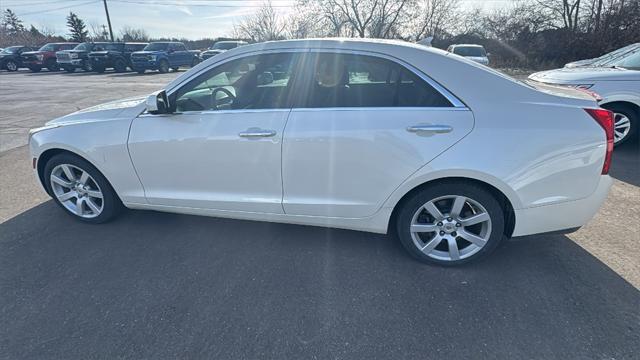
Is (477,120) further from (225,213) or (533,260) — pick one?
(225,213)

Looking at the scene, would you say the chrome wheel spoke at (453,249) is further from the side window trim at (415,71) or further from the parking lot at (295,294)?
the side window trim at (415,71)

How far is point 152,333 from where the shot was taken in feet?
6.95

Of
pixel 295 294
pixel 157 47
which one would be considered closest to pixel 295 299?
pixel 295 294

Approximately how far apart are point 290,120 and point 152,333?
1.66 m

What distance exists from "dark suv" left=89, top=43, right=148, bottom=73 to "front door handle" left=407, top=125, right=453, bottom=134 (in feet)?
85.3

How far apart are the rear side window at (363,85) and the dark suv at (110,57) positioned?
25352 mm

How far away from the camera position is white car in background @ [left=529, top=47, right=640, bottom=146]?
507 centimetres

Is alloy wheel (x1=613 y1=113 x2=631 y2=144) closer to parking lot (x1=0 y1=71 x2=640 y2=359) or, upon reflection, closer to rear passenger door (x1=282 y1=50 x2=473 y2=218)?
parking lot (x1=0 y1=71 x2=640 y2=359)

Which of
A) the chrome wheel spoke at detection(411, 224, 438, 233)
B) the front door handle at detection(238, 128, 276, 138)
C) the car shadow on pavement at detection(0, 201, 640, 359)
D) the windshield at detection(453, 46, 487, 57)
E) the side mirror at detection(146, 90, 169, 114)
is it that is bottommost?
the car shadow on pavement at detection(0, 201, 640, 359)

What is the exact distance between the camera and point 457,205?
8.33 ft

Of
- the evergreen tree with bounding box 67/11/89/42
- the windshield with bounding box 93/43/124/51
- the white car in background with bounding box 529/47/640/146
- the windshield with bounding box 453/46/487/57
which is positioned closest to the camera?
the white car in background with bounding box 529/47/640/146

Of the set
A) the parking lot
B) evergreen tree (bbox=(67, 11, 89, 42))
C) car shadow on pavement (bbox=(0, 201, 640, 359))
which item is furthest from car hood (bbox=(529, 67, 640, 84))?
evergreen tree (bbox=(67, 11, 89, 42))

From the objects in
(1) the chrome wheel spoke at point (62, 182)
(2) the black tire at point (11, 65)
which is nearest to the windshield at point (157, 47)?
(2) the black tire at point (11, 65)

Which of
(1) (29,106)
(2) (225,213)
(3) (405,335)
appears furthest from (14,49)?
(3) (405,335)
